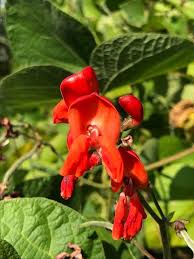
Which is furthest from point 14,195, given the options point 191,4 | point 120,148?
point 191,4

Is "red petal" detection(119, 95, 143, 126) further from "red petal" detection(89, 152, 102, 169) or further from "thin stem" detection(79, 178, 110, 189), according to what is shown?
"thin stem" detection(79, 178, 110, 189)

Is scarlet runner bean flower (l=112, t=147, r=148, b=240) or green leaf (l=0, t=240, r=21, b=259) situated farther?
green leaf (l=0, t=240, r=21, b=259)

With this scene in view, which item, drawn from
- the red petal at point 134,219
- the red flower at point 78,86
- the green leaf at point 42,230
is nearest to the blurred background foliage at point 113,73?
the green leaf at point 42,230

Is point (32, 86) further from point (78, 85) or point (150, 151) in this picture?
point (78, 85)

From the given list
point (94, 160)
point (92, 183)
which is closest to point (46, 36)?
point (92, 183)

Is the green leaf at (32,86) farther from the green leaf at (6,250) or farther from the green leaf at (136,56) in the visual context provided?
the green leaf at (6,250)

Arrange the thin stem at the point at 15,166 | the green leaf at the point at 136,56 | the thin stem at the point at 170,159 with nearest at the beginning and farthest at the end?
the green leaf at the point at 136,56 < the thin stem at the point at 15,166 < the thin stem at the point at 170,159

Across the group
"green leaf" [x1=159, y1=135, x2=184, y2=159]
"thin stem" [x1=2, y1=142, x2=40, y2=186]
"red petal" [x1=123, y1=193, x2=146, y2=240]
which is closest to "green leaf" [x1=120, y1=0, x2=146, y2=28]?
"green leaf" [x1=159, y1=135, x2=184, y2=159]
